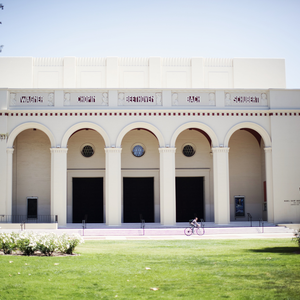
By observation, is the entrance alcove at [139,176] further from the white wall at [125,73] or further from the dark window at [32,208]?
the dark window at [32,208]

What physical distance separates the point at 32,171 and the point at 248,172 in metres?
18.0

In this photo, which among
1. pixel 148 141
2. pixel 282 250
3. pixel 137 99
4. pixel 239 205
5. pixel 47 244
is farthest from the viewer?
pixel 239 205

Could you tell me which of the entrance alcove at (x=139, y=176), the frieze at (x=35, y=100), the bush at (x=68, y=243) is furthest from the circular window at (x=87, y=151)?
the bush at (x=68, y=243)

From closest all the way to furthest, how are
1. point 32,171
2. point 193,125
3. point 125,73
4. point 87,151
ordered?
point 193,125 < point 32,171 < point 87,151 < point 125,73

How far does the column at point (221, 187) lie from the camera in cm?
3067

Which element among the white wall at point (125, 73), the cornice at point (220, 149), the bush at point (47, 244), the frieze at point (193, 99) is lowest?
the bush at point (47, 244)

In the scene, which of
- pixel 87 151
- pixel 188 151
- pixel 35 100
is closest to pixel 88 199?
pixel 87 151

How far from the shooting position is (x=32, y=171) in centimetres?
3375

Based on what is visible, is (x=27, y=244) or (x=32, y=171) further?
(x=32, y=171)

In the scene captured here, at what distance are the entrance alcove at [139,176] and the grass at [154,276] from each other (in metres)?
19.0

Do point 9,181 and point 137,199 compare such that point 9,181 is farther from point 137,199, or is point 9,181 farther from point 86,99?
point 137,199

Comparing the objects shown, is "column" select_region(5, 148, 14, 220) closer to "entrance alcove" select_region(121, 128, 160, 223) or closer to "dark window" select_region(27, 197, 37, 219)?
"dark window" select_region(27, 197, 37, 219)

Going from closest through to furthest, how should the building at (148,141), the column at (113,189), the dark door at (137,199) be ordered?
the column at (113,189) < the building at (148,141) < the dark door at (137,199)

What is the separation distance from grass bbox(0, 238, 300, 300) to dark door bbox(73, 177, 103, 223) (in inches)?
750
